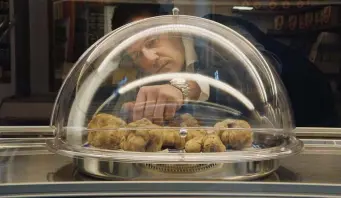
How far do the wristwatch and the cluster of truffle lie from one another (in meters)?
0.09

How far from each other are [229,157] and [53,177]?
27 cm

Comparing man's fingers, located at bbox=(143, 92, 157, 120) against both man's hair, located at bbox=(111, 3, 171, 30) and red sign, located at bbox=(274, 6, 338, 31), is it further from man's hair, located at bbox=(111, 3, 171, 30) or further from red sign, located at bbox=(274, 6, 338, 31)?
red sign, located at bbox=(274, 6, 338, 31)

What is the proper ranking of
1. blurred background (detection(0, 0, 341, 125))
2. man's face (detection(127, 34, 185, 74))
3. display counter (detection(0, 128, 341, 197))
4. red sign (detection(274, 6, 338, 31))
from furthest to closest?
1. red sign (detection(274, 6, 338, 31))
2. blurred background (detection(0, 0, 341, 125))
3. man's face (detection(127, 34, 185, 74))
4. display counter (detection(0, 128, 341, 197))

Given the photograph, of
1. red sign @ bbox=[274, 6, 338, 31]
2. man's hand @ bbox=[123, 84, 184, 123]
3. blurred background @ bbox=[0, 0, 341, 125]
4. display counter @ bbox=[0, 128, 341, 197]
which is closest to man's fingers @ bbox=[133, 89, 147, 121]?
man's hand @ bbox=[123, 84, 184, 123]

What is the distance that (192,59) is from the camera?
3.38 ft

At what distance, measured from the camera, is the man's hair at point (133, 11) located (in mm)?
1240

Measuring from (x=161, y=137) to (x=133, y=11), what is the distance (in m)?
0.54

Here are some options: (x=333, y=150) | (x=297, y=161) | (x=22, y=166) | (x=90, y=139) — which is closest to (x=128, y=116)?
(x=90, y=139)

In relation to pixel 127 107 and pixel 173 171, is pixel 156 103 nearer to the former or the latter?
pixel 127 107

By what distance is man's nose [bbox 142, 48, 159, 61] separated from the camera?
3.28 ft

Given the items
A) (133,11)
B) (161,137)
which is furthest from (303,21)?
(161,137)

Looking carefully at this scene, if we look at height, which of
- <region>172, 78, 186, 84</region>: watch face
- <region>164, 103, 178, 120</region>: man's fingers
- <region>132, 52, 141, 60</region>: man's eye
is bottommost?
<region>164, 103, 178, 120</region>: man's fingers

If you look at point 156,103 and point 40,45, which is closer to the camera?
point 156,103

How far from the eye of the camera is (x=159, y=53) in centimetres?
100
